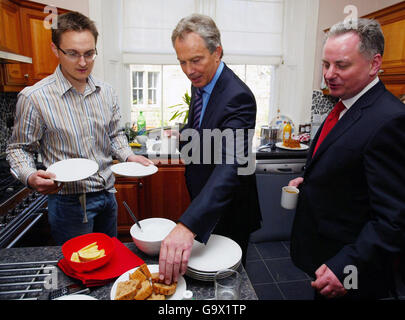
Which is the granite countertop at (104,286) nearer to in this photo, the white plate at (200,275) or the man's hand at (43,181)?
the white plate at (200,275)

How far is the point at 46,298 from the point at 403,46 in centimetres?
297

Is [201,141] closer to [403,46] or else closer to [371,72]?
[371,72]

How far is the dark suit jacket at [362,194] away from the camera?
976 mm

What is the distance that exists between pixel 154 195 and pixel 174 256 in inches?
79.7

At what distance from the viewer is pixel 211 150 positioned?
1290 millimetres

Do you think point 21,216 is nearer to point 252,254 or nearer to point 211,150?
point 211,150

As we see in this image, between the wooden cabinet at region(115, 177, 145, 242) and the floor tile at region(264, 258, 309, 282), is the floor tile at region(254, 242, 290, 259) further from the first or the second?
the wooden cabinet at region(115, 177, 145, 242)

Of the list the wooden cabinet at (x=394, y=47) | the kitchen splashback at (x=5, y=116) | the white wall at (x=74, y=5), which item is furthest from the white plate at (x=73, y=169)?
the wooden cabinet at (x=394, y=47)

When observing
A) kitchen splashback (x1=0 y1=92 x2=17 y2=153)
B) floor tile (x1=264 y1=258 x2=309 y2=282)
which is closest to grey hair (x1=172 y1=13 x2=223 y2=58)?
floor tile (x1=264 y1=258 x2=309 y2=282)

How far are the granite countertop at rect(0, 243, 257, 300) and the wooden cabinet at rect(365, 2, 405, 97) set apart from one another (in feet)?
7.89

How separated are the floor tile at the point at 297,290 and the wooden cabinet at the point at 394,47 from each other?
1.82m

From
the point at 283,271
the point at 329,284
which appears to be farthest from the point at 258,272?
the point at 329,284
